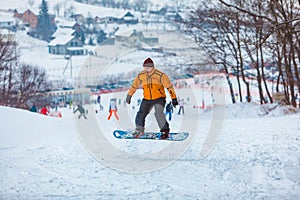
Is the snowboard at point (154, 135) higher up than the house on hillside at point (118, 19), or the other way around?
the house on hillside at point (118, 19)

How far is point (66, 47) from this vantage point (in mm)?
104750

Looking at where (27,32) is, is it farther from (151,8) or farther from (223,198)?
(223,198)

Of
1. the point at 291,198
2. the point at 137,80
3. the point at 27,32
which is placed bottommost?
the point at 291,198

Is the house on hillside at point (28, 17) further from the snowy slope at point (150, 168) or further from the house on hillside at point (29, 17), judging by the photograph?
the snowy slope at point (150, 168)

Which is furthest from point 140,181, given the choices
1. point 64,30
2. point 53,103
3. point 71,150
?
point 64,30

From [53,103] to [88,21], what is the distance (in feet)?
266

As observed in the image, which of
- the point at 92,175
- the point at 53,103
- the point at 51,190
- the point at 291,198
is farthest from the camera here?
the point at 53,103

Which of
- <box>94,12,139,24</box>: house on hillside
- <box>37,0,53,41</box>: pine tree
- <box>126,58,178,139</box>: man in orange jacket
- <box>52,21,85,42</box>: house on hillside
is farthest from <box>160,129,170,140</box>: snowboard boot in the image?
<box>37,0,53,41</box>: pine tree

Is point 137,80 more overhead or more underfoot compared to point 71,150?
more overhead

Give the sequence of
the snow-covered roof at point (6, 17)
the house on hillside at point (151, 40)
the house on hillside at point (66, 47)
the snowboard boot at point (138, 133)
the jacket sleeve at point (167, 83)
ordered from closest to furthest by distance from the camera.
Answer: the jacket sleeve at point (167, 83) → the snowboard boot at point (138, 133) → the house on hillside at point (151, 40) → the house on hillside at point (66, 47) → the snow-covered roof at point (6, 17)

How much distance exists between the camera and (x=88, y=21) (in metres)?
129

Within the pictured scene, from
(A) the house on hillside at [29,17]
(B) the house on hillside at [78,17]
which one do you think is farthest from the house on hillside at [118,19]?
(A) the house on hillside at [29,17]

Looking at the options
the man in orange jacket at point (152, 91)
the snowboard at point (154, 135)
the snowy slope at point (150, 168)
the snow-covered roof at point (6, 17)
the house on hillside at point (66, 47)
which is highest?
the snow-covered roof at point (6, 17)

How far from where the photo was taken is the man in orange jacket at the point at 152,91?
9211 millimetres
